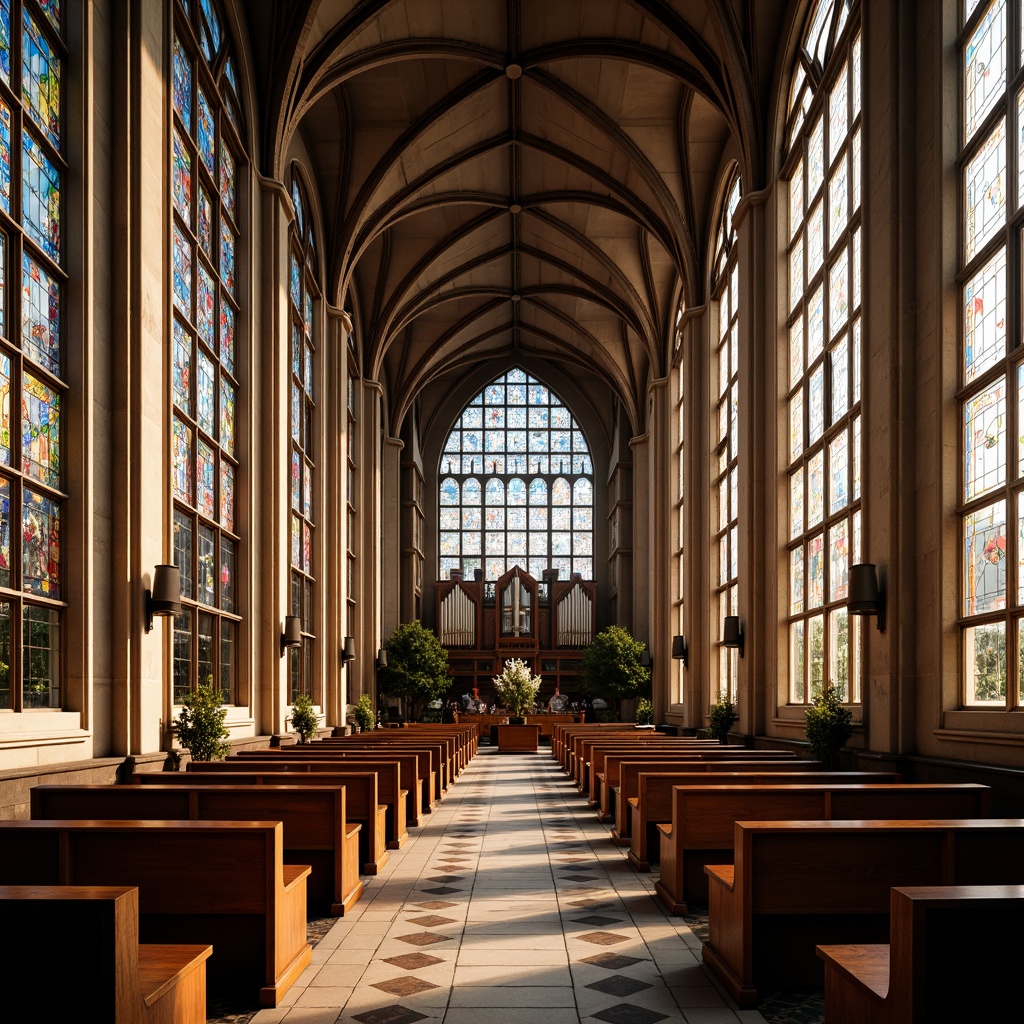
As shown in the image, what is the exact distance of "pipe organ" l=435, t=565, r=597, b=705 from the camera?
39000mm

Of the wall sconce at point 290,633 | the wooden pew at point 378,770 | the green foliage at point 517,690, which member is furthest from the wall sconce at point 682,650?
the wooden pew at point 378,770

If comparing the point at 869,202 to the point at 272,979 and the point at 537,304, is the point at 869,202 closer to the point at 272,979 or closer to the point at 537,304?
the point at 272,979

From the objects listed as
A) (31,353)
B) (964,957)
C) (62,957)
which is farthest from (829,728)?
(62,957)

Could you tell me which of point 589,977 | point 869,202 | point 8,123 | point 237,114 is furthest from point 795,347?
point 589,977

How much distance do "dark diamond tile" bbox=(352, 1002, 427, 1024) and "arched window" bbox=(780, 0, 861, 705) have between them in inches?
344

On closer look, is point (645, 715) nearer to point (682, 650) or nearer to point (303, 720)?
point (682, 650)

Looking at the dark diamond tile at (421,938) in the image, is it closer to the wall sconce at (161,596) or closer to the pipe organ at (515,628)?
the wall sconce at (161,596)

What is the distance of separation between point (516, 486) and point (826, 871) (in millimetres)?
36604

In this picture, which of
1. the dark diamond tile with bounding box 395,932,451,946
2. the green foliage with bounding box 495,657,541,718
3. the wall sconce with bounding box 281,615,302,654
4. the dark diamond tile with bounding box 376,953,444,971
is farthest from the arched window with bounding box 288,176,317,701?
the dark diamond tile with bounding box 376,953,444,971

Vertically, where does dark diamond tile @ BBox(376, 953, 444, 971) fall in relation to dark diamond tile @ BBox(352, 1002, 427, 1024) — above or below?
below

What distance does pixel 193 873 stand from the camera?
17.9 ft

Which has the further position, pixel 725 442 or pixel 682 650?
pixel 682 650

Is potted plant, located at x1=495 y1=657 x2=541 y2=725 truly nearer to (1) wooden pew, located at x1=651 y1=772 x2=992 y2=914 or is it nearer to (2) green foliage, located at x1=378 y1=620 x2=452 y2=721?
(2) green foliage, located at x1=378 y1=620 x2=452 y2=721

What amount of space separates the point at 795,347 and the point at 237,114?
8.83 metres
